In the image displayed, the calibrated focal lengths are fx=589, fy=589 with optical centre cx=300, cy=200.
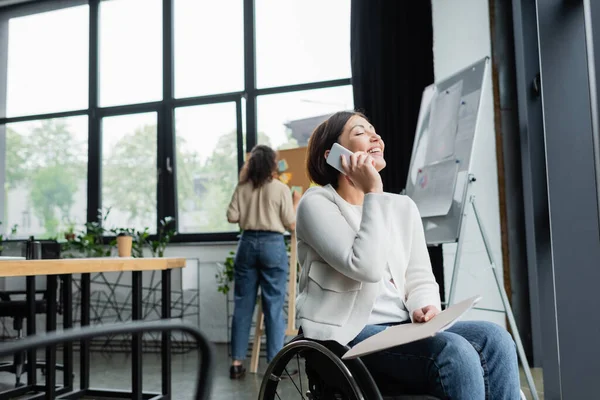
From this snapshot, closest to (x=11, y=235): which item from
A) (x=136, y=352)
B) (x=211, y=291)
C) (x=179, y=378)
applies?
(x=211, y=291)

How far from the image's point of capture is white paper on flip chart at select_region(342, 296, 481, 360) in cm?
108

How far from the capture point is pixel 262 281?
366cm

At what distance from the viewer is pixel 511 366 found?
131 centimetres

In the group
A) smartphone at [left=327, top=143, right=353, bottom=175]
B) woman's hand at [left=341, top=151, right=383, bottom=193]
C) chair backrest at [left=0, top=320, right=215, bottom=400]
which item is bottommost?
chair backrest at [left=0, top=320, right=215, bottom=400]

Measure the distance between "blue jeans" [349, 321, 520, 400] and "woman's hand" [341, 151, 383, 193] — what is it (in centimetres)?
34

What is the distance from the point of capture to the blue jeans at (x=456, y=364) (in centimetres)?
117

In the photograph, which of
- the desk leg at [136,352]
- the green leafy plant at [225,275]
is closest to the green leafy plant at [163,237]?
the green leafy plant at [225,275]

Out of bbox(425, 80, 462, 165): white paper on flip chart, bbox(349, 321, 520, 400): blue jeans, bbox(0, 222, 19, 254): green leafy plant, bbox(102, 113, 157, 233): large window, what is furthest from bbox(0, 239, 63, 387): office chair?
bbox(425, 80, 462, 165): white paper on flip chart

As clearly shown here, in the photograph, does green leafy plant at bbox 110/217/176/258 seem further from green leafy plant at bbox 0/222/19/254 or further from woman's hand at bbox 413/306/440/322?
woman's hand at bbox 413/306/440/322

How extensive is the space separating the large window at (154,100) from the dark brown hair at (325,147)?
3.18 meters

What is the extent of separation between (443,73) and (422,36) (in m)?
0.31

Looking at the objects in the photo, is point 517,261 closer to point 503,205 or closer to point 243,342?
point 503,205

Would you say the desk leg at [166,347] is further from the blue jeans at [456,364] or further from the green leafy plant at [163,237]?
the green leafy plant at [163,237]

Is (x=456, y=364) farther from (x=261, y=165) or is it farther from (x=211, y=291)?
(x=211, y=291)
